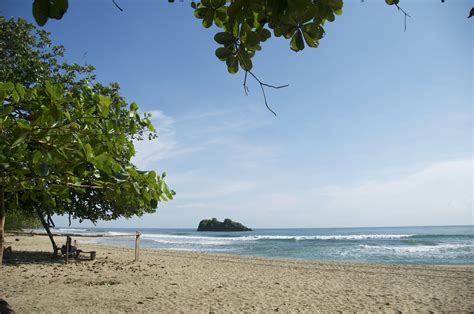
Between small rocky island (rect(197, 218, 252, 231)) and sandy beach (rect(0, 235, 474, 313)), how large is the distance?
6964cm

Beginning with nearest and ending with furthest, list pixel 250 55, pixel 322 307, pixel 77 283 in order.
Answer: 1. pixel 250 55
2. pixel 322 307
3. pixel 77 283

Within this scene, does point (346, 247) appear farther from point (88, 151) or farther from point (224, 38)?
point (224, 38)

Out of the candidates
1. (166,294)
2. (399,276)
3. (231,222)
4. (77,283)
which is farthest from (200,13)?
(231,222)

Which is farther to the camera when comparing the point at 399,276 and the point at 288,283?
the point at 399,276

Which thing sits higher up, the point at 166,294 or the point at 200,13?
the point at 200,13

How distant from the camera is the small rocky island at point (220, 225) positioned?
81.2 meters

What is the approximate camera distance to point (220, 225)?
271ft

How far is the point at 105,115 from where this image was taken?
206 centimetres

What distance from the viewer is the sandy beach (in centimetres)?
680

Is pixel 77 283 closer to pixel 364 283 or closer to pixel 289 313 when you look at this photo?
pixel 289 313

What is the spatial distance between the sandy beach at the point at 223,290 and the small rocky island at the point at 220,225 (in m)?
69.6

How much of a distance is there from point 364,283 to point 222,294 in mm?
4414

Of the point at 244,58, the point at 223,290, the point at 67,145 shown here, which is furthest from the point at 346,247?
the point at 244,58

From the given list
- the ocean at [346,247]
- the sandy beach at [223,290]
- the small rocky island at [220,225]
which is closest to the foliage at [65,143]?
the sandy beach at [223,290]
